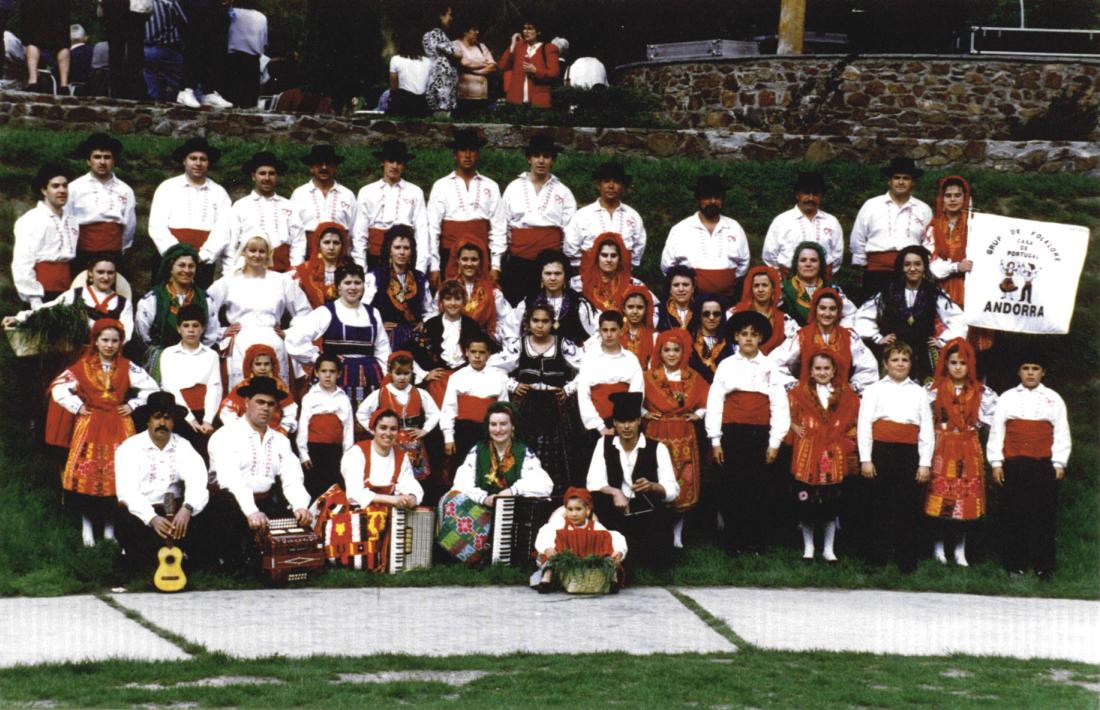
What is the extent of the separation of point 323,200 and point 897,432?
4.72 meters

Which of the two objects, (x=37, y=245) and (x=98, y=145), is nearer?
(x=37, y=245)

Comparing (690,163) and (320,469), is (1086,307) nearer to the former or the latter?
(690,163)

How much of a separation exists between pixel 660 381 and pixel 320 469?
2322 millimetres

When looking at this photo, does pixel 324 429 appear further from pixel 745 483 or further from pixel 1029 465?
pixel 1029 465

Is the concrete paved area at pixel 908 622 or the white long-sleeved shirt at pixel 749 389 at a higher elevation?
the white long-sleeved shirt at pixel 749 389

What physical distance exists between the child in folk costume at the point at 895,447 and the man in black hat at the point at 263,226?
438 centimetres

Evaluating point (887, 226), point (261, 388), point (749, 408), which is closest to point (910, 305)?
point (887, 226)

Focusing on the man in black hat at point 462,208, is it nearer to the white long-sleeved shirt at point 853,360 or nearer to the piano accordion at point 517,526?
the white long-sleeved shirt at point 853,360

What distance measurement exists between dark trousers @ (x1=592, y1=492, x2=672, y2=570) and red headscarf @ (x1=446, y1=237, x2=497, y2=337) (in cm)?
170

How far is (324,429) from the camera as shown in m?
11.5

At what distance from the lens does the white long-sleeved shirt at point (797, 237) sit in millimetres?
13711

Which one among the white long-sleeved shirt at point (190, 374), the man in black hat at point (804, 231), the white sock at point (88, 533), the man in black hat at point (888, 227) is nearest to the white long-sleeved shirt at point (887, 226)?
the man in black hat at point (888, 227)

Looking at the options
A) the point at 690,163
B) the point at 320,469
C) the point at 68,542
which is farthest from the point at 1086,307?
the point at 68,542

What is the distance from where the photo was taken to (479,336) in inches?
470
